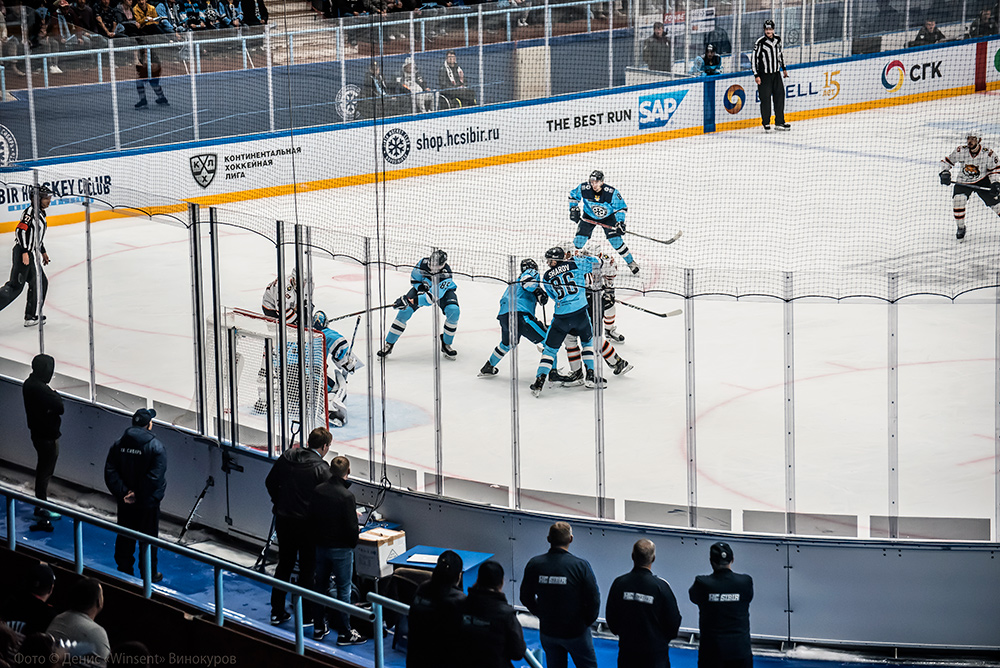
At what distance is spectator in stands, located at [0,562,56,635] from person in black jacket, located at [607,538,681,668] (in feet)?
7.00

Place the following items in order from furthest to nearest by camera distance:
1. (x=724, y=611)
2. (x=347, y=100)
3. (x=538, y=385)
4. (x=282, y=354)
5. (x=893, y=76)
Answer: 1. (x=893, y=76)
2. (x=347, y=100)
3. (x=538, y=385)
4. (x=282, y=354)
5. (x=724, y=611)

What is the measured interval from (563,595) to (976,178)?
28.9 ft

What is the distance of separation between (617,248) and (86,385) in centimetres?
472

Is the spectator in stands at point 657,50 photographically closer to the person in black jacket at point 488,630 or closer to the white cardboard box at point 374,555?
the white cardboard box at point 374,555

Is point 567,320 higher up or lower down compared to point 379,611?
higher up

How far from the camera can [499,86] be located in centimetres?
1666

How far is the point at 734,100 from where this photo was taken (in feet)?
60.1

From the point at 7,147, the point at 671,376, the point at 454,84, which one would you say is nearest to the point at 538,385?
the point at 671,376

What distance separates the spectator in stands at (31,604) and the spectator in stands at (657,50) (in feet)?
45.9

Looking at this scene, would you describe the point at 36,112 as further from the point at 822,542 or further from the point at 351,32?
the point at 822,542

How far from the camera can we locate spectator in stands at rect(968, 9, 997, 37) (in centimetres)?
1984

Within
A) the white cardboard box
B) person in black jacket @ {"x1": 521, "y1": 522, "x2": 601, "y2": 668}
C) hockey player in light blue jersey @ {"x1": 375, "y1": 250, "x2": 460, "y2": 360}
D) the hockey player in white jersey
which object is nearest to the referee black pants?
the hockey player in white jersey

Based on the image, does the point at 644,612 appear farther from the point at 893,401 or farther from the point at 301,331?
the point at 301,331

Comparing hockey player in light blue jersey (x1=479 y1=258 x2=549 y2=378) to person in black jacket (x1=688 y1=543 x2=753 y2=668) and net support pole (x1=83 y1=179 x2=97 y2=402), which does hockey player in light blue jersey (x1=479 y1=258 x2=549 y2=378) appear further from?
person in black jacket (x1=688 y1=543 x2=753 y2=668)
